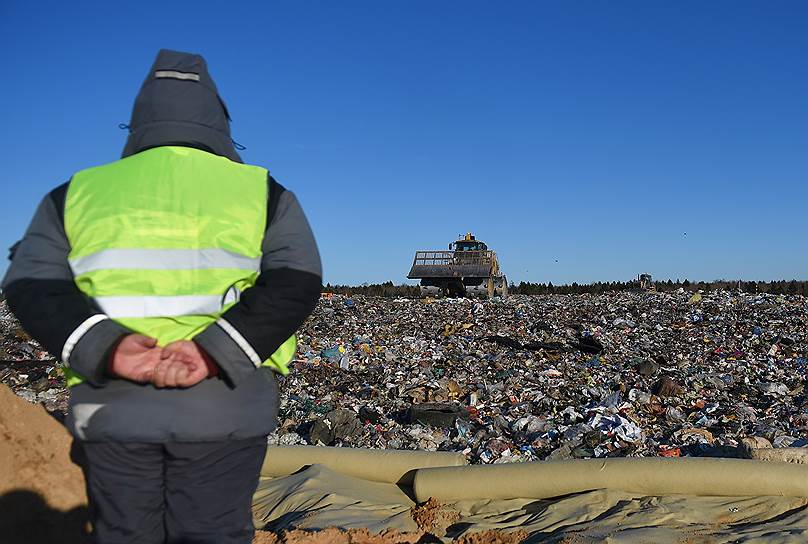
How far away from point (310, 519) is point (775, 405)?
16.8ft

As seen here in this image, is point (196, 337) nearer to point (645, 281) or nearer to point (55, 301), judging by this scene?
point (55, 301)

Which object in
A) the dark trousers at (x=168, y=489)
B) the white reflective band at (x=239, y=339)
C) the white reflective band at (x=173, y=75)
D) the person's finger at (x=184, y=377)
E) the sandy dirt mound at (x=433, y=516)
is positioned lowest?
the sandy dirt mound at (x=433, y=516)

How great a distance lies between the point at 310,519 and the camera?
3.49 metres

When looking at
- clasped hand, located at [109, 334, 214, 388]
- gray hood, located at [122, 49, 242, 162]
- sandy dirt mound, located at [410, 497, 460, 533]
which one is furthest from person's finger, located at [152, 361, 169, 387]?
sandy dirt mound, located at [410, 497, 460, 533]

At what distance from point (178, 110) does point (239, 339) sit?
0.55 m

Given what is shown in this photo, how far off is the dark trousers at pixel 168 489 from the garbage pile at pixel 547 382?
3770mm

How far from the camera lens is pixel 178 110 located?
156cm

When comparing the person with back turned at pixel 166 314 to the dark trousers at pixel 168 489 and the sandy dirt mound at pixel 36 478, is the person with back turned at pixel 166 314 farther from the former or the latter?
the sandy dirt mound at pixel 36 478

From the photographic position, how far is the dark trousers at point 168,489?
1.45 m

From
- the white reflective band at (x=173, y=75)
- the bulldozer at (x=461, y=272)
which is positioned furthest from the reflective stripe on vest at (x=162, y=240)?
the bulldozer at (x=461, y=272)

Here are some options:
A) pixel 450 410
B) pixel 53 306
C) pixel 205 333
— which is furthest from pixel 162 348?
pixel 450 410

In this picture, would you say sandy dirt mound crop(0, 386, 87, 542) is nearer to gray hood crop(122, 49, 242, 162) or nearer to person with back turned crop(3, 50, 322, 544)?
person with back turned crop(3, 50, 322, 544)

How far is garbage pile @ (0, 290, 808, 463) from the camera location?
554 cm

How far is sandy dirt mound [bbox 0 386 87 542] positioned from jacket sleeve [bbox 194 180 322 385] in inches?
77.1
